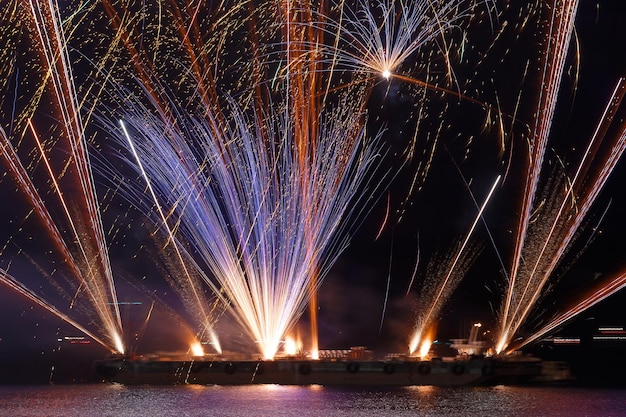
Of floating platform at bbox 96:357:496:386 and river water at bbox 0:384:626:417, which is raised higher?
floating platform at bbox 96:357:496:386

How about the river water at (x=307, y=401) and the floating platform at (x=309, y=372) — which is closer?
the river water at (x=307, y=401)

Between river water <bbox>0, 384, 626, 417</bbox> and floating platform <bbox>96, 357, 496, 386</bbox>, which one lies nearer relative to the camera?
river water <bbox>0, 384, 626, 417</bbox>

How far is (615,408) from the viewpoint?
42.4m

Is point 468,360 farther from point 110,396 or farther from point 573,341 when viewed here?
point 573,341

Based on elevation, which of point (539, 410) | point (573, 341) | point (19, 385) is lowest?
point (539, 410)

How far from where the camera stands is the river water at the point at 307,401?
4062 centimetres

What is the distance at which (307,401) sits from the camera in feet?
151

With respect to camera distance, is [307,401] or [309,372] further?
[309,372]

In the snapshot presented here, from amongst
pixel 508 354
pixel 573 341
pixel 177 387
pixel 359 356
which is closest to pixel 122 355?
pixel 177 387

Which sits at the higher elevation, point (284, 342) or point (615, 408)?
point (284, 342)

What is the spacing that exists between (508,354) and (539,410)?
1919cm

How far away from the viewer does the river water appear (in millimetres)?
40625

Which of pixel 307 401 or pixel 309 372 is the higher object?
pixel 309 372

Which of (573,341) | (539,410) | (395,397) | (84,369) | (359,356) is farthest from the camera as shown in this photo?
(573,341)
